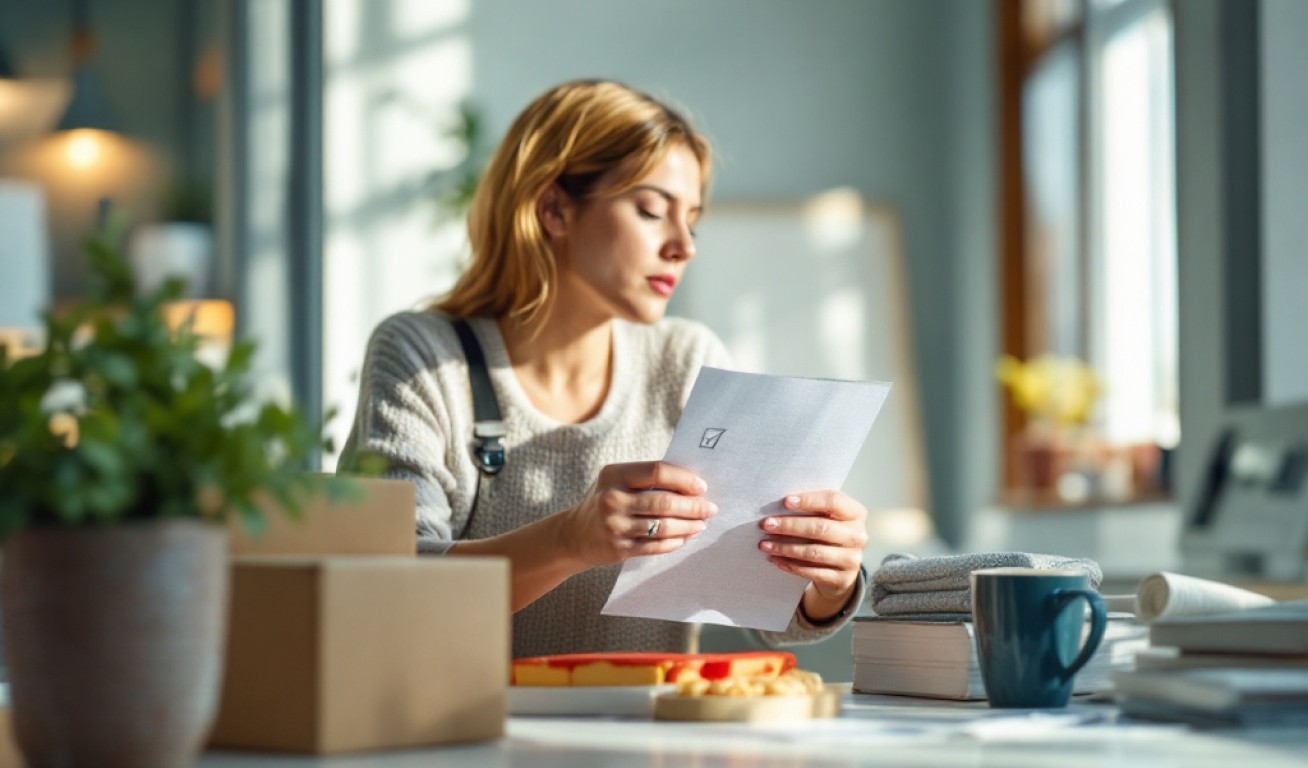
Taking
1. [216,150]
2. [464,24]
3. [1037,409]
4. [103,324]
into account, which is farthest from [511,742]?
[464,24]

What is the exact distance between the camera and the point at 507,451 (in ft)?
6.45

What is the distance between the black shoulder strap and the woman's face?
6.8 inches

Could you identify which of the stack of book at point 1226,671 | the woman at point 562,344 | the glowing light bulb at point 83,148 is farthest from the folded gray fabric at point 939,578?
the glowing light bulb at point 83,148

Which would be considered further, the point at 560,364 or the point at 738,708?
the point at 560,364

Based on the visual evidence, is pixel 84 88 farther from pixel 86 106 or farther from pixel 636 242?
pixel 636 242

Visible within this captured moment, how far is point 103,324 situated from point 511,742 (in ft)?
1.22

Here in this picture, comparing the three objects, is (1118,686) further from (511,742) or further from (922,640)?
(511,742)

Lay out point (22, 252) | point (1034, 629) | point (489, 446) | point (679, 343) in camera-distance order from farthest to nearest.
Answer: point (22, 252)
point (679, 343)
point (489, 446)
point (1034, 629)

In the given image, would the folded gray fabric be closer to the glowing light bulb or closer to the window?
the glowing light bulb

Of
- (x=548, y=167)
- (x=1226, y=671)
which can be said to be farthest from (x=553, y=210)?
(x=1226, y=671)

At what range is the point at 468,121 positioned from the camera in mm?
5867

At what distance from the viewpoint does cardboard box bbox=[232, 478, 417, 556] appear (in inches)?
38.9

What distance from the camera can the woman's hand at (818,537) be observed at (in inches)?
55.0

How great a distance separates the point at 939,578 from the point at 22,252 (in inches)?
121
